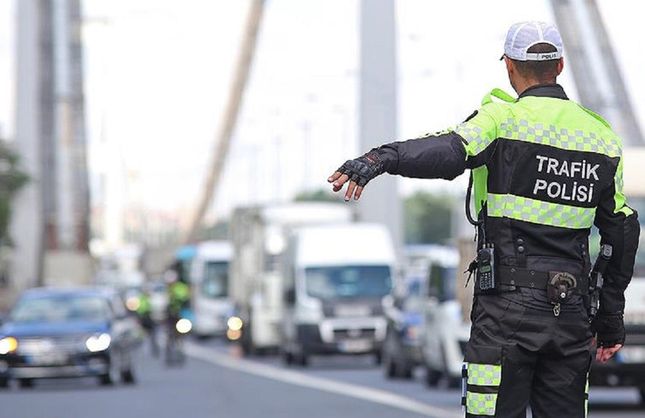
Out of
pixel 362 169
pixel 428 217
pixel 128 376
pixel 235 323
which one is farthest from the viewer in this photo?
pixel 428 217

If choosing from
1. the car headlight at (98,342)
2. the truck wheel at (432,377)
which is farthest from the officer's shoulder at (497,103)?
the car headlight at (98,342)

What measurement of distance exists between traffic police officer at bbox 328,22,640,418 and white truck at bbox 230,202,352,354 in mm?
33071

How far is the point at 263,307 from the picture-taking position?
4284 centimetres

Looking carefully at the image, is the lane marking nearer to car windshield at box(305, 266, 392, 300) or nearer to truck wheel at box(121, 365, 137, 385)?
car windshield at box(305, 266, 392, 300)

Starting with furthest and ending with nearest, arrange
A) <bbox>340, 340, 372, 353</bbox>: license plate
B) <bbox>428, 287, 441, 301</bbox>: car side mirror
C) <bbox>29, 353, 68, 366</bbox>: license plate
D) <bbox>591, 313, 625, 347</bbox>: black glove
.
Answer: <bbox>340, 340, 372, 353</bbox>: license plate → <bbox>29, 353, 68, 366</bbox>: license plate → <bbox>428, 287, 441, 301</bbox>: car side mirror → <bbox>591, 313, 625, 347</bbox>: black glove

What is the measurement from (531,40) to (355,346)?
29417 millimetres

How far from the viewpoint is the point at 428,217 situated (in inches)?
5802

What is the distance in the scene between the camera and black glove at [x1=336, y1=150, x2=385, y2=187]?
643 cm

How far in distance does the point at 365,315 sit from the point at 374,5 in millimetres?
15121

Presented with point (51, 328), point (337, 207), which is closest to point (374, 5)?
point (337, 207)

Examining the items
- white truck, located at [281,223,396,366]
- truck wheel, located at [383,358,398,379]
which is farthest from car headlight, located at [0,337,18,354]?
white truck, located at [281,223,396,366]

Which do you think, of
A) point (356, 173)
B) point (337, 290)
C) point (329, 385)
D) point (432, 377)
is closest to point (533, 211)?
point (356, 173)

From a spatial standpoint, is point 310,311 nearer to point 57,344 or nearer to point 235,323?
point 57,344

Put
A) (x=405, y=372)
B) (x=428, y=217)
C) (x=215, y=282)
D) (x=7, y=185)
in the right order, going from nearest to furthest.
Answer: (x=405, y=372) → (x=215, y=282) → (x=7, y=185) → (x=428, y=217)
